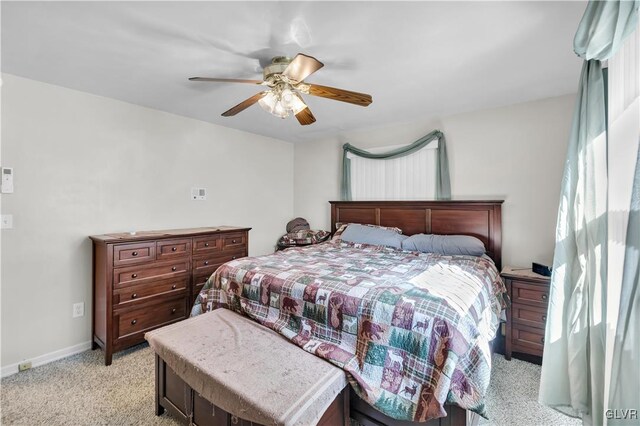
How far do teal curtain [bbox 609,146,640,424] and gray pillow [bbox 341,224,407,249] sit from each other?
219cm

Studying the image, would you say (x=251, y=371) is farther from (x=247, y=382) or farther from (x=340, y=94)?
(x=340, y=94)

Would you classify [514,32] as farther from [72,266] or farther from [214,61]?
[72,266]

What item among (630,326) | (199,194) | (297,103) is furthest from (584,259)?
(199,194)

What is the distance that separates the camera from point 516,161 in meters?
3.01

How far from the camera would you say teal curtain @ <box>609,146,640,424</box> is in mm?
1007

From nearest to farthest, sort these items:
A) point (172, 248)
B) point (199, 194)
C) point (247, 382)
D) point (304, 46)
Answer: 1. point (247, 382)
2. point (304, 46)
3. point (172, 248)
4. point (199, 194)

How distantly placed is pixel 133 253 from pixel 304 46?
7.47ft

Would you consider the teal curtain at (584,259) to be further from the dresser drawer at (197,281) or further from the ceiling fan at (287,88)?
the dresser drawer at (197,281)

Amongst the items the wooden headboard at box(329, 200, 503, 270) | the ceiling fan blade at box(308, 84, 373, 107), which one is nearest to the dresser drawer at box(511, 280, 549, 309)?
the wooden headboard at box(329, 200, 503, 270)

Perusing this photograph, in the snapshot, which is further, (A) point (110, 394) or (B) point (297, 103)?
(B) point (297, 103)

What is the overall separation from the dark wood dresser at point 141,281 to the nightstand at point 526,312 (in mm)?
3032

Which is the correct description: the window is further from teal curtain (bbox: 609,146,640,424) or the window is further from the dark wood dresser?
teal curtain (bbox: 609,146,640,424)

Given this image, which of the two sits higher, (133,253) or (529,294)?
(133,253)

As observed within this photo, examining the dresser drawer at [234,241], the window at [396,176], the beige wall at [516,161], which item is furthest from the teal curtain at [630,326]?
the dresser drawer at [234,241]
